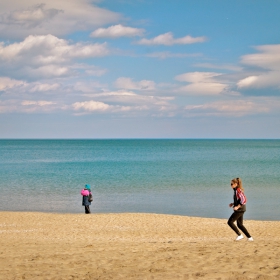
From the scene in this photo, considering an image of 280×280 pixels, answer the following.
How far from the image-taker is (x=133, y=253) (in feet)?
41.8

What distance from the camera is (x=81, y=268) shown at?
1095cm

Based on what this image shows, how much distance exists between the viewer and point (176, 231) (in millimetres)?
19391

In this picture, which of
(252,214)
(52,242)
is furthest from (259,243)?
(252,214)

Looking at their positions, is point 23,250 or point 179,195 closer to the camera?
point 23,250

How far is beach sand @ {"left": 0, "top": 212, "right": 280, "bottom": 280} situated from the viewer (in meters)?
10.3

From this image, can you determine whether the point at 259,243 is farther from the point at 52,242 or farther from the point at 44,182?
the point at 44,182

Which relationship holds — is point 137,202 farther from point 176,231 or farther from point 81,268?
point 81,268

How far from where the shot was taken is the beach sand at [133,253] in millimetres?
10258

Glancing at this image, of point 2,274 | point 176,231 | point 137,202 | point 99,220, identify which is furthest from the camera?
point 137,202

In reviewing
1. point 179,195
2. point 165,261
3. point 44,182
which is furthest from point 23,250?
point 44,182

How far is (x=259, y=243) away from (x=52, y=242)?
7226mm

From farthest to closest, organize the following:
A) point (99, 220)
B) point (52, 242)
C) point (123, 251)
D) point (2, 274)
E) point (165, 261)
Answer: point (99, 220), point (52, 242), point (123, 251), point (165, 261), point (2, 274)

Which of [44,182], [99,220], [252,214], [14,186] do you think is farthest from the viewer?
[44,182]

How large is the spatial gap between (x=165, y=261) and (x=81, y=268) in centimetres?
212
